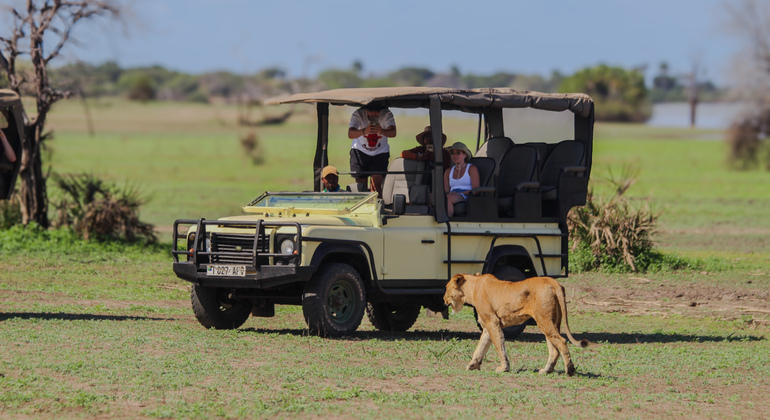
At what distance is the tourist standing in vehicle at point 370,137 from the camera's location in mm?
13297

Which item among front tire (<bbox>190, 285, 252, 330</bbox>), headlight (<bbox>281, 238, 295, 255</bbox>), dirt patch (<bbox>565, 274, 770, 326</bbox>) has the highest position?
headlight (<bbox>281, 238, 295, 255</bbox>)

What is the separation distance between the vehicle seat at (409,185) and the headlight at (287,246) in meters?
1.35

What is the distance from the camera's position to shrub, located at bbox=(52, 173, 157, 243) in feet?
70.3

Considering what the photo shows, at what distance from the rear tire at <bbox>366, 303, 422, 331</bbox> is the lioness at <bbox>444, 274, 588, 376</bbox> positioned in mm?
3073

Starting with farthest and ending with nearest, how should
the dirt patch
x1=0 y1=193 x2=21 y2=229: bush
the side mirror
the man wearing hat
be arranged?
1. x1=0 y1=193 x2=21 y2=229: bush
2. the dirt patch
3. the man wearing hat
4. the side mirror

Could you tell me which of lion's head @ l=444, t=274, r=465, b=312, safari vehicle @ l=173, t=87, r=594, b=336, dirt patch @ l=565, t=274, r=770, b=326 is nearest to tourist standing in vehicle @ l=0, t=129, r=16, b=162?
safari vehicle @ l=173, t=87, r=594, b=336

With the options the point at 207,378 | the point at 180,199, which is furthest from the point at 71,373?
the point at 180,199

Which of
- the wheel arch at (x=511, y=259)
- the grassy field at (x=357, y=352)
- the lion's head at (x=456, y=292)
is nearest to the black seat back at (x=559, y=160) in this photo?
the wheel arch at (x=511, y=259)

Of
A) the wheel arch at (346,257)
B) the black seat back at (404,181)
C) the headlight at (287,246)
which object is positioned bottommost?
the wheel arch at (346,257)

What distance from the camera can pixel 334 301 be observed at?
465 inches

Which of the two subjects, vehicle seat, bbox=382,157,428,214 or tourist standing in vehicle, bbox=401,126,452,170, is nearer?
vehicle seat, bbox=382,157,428,214

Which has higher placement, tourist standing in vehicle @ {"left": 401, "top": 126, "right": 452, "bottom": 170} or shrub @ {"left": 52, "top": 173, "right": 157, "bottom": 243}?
tourist standing in vehicle @ {"left": 401, "top": 126, "right": 452, "bottom": 170}

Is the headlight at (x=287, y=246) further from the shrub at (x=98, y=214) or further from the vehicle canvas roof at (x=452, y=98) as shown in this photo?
the shrub at (x=98, y=214)

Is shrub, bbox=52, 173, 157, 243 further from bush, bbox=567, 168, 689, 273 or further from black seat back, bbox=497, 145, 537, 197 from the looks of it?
black seat back, bbox=497, 145, 537, 197
